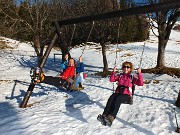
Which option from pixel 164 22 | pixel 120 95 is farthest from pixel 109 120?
pixel 164 22

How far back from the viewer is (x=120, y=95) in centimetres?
714

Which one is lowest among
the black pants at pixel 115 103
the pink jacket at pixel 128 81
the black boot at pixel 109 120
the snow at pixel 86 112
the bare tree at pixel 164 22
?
the snow at pixel 86 112

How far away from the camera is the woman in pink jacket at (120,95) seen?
6.87 meters

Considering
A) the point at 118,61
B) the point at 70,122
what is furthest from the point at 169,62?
the point at 70,122

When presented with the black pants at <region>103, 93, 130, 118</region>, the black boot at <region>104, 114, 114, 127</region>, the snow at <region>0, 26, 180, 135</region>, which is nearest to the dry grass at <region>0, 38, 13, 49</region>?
the snow at <region>0, 26, 180, 135</region>

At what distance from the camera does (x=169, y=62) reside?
23.7 metres

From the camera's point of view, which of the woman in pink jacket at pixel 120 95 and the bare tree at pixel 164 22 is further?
the bare tree at pixel 164 22

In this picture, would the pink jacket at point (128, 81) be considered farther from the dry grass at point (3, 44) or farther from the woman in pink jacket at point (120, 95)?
the dry grass at point (3, 44)

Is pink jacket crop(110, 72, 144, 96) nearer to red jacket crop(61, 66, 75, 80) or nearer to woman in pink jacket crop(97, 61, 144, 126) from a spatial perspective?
woman in pink jacket crop(97, 61, 144, 126)

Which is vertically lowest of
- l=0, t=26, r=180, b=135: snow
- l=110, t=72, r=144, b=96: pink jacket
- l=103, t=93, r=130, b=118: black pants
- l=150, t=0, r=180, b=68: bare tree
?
l=0, t=26, r=180, b=135: snow

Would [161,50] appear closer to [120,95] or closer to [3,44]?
[120,95]

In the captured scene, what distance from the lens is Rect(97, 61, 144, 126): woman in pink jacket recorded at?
6867mm

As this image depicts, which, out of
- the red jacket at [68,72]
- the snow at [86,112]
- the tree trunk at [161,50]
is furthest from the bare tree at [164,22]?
the red jacket at [68,72]

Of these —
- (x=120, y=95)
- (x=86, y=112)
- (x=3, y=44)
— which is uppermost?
(x=3, y=44)
